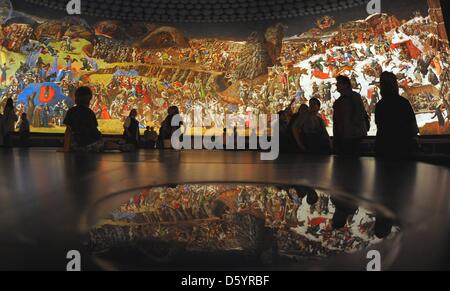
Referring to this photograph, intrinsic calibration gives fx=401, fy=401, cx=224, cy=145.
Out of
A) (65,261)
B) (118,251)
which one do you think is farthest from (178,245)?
(65,261)

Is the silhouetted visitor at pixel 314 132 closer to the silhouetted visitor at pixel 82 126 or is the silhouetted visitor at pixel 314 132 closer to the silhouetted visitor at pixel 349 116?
the silhouetted visitor at pixel 349 116

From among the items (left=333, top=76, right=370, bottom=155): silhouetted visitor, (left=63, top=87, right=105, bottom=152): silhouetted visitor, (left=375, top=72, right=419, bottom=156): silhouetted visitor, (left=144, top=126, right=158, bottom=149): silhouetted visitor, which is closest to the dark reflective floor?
(left=375, top=72, right=419, bottom=156): silhouetted visitor

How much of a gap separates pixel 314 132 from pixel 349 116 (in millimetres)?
1390

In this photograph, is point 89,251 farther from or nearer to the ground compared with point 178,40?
nearer to the ground

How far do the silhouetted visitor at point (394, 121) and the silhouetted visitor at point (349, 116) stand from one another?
51 cm

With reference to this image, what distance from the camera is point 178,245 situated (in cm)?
116

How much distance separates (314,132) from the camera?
664 centimetres

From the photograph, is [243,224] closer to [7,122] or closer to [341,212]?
[341,212]

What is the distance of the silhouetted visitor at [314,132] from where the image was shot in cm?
637

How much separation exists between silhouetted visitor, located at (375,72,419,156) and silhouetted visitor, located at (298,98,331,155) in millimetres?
1630

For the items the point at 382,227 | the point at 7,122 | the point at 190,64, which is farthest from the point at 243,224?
the point at 190,64

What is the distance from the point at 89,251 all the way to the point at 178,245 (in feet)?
0.80

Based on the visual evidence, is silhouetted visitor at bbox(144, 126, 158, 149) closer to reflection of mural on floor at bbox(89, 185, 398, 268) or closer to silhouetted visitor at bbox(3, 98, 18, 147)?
silhouetted visitor at bbox(3, 98, 18, 147)
